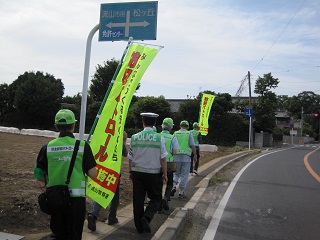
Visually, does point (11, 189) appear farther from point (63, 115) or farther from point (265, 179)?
point (265, 179)

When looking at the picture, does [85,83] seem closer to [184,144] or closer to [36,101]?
[184,144]

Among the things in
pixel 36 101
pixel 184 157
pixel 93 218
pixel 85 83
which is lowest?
pixel 93 218

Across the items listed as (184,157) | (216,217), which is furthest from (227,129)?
(216,217)

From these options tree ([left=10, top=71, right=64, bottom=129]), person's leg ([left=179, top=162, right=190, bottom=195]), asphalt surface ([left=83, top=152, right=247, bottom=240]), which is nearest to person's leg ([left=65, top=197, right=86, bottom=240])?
asphalt surface ([left=83, top=152, right=247, bottom=240])

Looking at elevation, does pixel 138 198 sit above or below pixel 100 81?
below

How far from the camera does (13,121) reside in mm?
46375

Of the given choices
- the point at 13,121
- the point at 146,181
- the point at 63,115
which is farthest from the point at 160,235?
the point at 13,121

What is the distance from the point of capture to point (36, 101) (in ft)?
139

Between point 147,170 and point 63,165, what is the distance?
192 centimetres

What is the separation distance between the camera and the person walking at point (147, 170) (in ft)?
17.3

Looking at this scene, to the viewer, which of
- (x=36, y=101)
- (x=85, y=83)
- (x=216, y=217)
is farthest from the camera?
(x=36, y=101)

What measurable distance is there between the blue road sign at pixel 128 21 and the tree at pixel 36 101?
127 feet

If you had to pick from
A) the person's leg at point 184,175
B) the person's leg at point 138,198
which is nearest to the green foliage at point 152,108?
the person's leg at point 184,175

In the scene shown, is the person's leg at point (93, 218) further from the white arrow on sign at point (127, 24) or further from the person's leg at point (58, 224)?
the white arrow on sign at point (127, 24)
